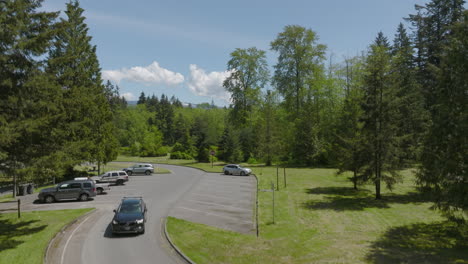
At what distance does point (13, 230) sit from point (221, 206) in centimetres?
1226

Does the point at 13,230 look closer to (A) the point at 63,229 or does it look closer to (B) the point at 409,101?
(A) the point at 63,229

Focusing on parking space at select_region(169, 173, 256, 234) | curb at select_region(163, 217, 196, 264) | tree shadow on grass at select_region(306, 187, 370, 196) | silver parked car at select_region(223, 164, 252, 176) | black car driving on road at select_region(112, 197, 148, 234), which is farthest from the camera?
silver parked car at select_region(223, 164, 252, 176)

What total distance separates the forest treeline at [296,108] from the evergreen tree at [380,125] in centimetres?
8

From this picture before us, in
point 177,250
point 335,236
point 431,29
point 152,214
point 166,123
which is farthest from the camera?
point 166,123

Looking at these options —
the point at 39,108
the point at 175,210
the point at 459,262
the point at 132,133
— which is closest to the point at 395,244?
the point at 459,262

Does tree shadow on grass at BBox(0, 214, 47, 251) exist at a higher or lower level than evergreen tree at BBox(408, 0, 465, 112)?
lower

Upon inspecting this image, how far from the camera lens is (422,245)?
14852mm

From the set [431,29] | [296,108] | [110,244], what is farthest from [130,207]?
[431,29]

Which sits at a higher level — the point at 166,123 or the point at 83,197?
the point at 166,123

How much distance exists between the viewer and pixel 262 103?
59688 mm

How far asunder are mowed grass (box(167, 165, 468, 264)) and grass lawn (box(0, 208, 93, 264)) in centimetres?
597

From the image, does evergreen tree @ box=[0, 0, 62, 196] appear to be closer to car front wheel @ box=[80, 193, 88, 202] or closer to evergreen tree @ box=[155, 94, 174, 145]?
car front wheel @ box=[80, 193, 88, 202]

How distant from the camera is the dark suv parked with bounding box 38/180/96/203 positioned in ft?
81.6

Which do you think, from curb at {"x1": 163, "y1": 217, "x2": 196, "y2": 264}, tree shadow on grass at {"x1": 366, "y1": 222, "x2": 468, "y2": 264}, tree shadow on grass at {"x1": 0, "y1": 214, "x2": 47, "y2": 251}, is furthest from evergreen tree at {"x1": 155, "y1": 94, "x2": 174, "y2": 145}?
tree shadow on grass at {"x1": 366, "y1": 222, "x2": 468, "y2": 264}
